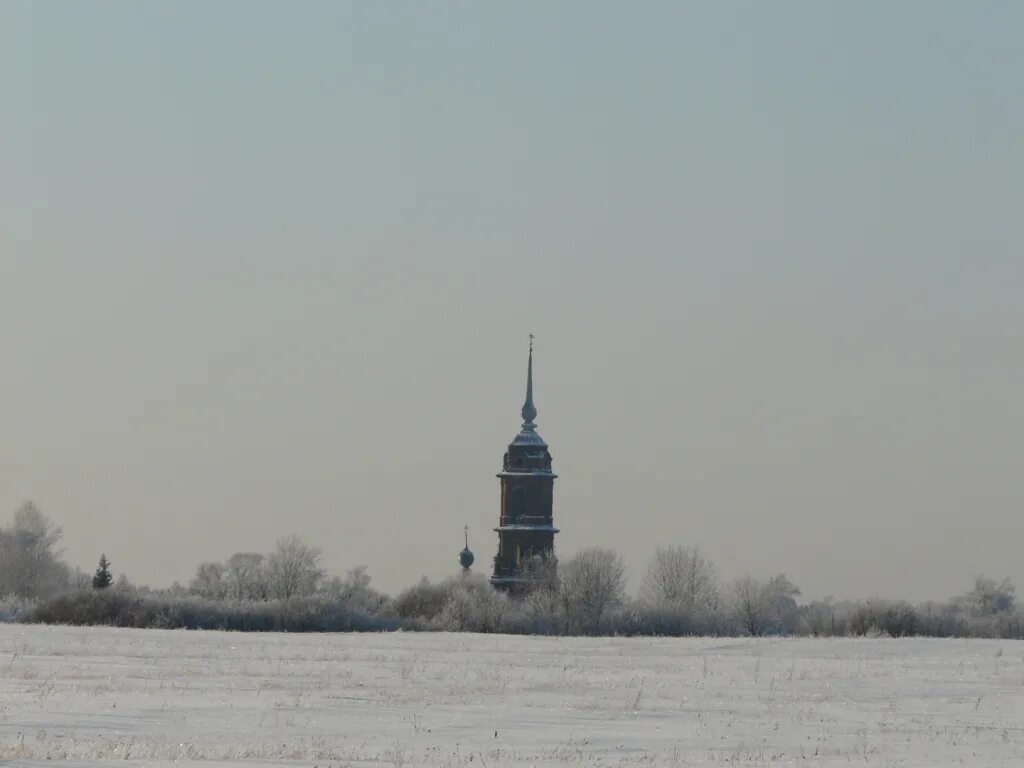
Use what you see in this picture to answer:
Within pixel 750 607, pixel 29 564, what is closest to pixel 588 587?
pixel 750 607

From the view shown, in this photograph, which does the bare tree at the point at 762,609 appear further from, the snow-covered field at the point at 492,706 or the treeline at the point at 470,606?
the snow-covered field at the point at 492,706

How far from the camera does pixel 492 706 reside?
132 ft

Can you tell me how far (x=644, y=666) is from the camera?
57.2 metres

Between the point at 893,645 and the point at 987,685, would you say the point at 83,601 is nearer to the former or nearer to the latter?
the point at 893,645

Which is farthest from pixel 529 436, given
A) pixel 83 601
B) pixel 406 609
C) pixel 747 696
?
pixel 747 696

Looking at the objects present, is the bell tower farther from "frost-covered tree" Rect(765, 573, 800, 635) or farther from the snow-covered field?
the snow-covered field

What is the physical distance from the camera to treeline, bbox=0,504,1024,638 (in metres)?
100

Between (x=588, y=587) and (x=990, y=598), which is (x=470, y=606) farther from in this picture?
(x=990, y=598)

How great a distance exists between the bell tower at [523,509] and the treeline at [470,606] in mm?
1864

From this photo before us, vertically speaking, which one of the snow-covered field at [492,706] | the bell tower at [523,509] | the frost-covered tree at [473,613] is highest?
the bell tower at [523,509]

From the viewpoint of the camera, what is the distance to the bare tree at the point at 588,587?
118m

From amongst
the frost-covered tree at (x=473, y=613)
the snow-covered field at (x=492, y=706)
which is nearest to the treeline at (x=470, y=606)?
the frost-covered tree at (x=473, y=613)

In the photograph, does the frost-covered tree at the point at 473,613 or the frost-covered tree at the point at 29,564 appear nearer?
the frost-covered tree at the point at 473,613

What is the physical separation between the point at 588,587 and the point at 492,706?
86.2m
